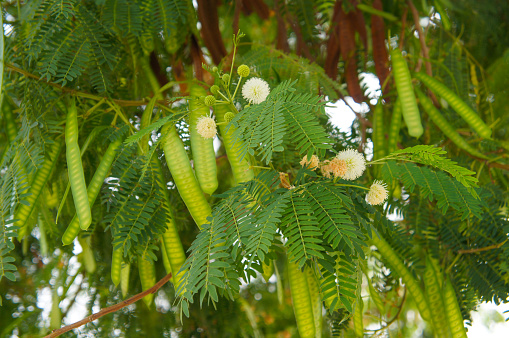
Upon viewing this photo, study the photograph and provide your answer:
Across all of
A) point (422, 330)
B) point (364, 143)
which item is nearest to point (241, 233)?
point (364, 143)

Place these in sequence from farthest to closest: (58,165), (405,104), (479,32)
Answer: (479,32) < (58,165) < (405,104)

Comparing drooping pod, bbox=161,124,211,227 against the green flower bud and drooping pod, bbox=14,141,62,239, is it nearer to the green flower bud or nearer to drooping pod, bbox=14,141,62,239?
the green flower bud

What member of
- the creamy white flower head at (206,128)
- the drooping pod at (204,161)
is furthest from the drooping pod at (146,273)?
the creamy white flower head at (206,128)

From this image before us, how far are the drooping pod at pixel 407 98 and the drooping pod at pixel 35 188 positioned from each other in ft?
3.57

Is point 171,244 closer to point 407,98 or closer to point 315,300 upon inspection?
point 315,300

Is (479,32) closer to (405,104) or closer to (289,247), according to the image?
(405,104)

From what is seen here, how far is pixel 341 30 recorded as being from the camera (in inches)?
85.4

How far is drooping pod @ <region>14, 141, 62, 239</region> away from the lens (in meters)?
1.27

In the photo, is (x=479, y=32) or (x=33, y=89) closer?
(x=33, y=89)

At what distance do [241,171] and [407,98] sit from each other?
25.5 inches

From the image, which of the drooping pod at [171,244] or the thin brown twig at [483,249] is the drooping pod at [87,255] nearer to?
the drooping pod at [171,244]

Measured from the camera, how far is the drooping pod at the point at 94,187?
4.00 ft

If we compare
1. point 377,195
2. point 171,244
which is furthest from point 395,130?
point 171,244

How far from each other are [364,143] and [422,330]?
145 cm
